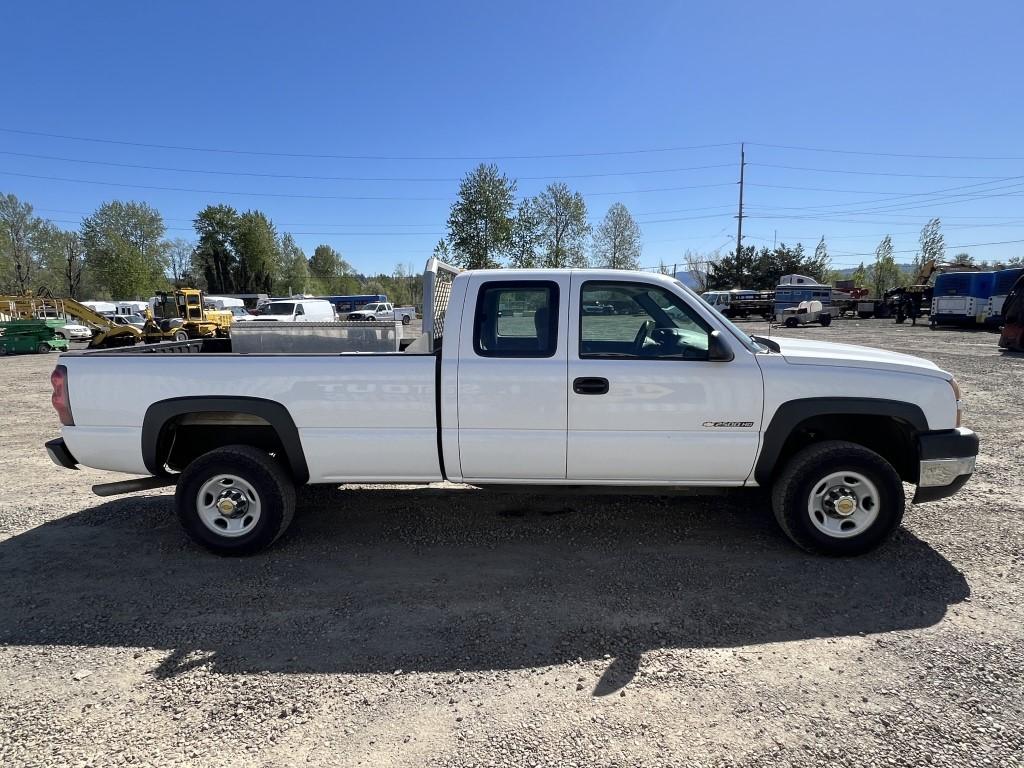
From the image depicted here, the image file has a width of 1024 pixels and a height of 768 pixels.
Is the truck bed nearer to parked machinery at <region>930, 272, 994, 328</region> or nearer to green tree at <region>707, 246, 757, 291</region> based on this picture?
parked machinery at <region>930, 272, 994, 328</region>

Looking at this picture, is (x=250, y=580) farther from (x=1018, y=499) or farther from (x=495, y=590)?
(x=1018, y=499)

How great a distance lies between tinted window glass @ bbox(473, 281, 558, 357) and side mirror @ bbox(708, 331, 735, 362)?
0.99m

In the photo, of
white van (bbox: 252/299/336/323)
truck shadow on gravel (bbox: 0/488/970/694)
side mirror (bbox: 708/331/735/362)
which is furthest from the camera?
white van (bbox: 252/299/336/323)

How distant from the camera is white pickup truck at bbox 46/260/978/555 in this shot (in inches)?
143

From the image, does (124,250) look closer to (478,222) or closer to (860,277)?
(478,222)

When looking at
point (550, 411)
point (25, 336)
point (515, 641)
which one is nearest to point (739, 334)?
point (550, 411)

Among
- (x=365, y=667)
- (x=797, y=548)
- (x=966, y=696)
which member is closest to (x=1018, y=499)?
(x=797, y=548)

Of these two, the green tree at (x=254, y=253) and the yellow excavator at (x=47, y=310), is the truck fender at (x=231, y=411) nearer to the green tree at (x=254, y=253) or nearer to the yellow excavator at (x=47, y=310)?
the yellow excavator at (x=47, y=310)

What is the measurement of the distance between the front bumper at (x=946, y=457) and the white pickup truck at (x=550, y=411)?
0.03ft

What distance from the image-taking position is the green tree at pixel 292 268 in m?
91.6

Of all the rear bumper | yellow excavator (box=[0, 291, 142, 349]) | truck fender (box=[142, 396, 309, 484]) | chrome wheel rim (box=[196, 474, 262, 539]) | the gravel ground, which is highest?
yellow excavator (box=[0, 291, 142, 349])

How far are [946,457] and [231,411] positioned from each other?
472 centimetres

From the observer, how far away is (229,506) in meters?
3.88

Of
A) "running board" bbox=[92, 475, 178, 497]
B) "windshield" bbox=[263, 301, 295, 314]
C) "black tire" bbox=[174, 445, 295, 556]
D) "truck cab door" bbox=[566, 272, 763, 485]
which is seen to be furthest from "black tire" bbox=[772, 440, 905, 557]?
"windshield" bbox=[263, 301, 295, 314]
